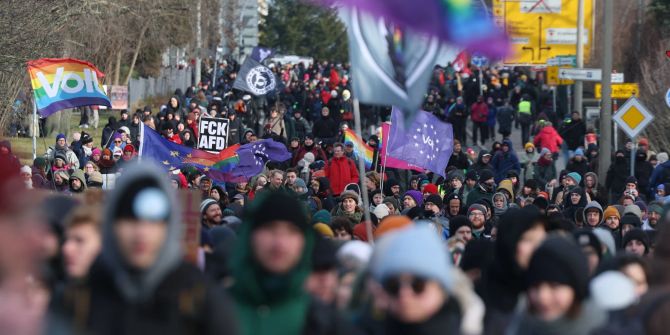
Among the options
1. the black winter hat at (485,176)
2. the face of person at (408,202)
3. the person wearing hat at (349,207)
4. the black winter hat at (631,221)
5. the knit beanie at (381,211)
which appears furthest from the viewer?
the black winter hat at (485,176)

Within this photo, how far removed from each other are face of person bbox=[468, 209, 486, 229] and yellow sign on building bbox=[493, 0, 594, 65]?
30927 millimetres

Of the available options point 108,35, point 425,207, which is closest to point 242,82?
point 108,35

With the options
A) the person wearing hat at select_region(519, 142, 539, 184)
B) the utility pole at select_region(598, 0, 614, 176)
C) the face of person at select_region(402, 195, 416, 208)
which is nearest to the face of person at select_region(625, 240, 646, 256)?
the face of person at select_region(402, 195, 416, 208)

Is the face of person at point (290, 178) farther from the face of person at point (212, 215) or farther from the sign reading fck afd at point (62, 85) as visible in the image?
the face of person at point (212, 215)

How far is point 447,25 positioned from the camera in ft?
26.7

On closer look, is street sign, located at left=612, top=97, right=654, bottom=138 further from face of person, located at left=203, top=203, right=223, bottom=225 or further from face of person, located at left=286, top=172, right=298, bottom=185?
face of person, located at left=203, top=203, right=223, bottom=225

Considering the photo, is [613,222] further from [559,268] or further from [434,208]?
[559,268]

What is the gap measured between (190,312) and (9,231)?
0.73m

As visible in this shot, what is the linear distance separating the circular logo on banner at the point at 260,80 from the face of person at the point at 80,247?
107ft

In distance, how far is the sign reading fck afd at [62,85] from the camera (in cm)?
2181

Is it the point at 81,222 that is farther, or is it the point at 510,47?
the point at 510,47

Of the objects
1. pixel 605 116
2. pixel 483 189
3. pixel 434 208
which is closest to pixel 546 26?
pixel 605 116

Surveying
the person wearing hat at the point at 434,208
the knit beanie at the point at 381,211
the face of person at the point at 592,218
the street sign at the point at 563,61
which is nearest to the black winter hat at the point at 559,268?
the face of person at the point at 592,218

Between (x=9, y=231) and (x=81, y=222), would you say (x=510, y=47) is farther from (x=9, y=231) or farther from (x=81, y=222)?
(x=9, y=231)
